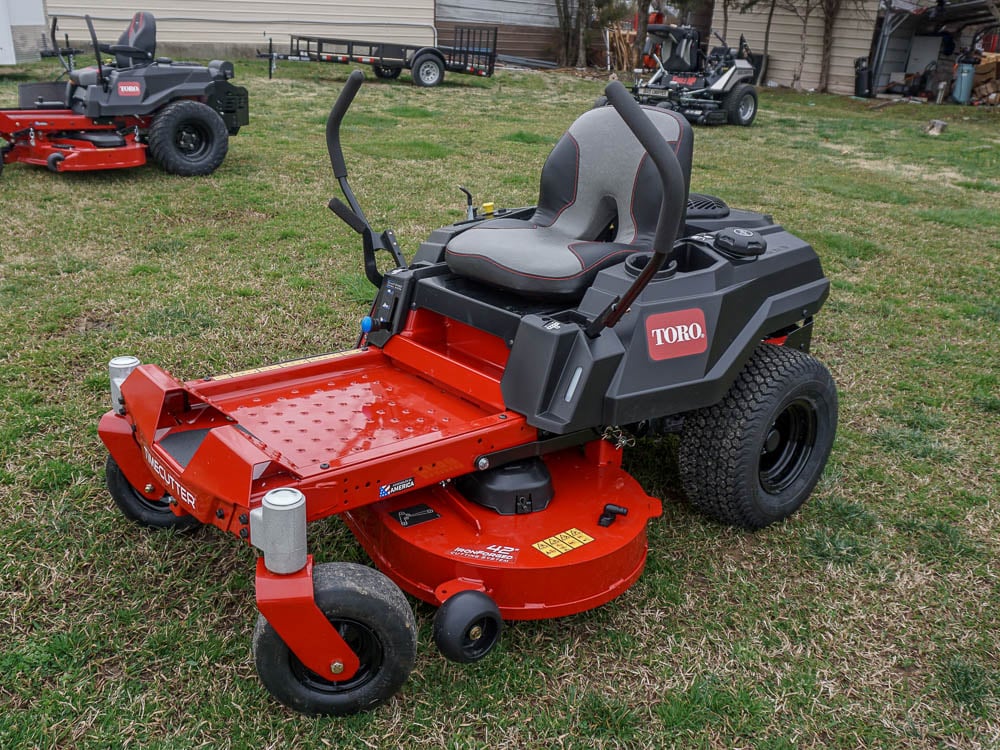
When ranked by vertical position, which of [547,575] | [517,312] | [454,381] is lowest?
[547,575]

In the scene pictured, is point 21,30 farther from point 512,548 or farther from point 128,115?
point 512,548

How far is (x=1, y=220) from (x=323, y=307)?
8.98 ft

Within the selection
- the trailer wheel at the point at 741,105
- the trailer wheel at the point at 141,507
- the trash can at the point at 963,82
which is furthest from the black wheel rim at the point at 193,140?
the trash can at the point at 963,82

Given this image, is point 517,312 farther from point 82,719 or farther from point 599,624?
point 82,719

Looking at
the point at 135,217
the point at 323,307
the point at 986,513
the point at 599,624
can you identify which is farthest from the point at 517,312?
the point at 135,217

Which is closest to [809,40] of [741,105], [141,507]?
[741,105]

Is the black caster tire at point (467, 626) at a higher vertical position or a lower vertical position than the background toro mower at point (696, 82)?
lower

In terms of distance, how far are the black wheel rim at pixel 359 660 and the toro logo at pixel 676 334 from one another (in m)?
1.15

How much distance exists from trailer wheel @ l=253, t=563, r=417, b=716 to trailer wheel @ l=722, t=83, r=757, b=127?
1227 centimetres

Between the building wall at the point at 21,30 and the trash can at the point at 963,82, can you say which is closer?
the building wall at the point at 21,30

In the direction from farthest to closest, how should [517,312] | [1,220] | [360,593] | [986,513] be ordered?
[1,220] < [986,513] < [517,312] < [360,593]

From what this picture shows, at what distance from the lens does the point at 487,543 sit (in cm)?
247

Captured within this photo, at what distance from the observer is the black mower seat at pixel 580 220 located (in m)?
2.82

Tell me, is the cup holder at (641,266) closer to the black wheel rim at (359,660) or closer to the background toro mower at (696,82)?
the black wheel rim at (359,660)
